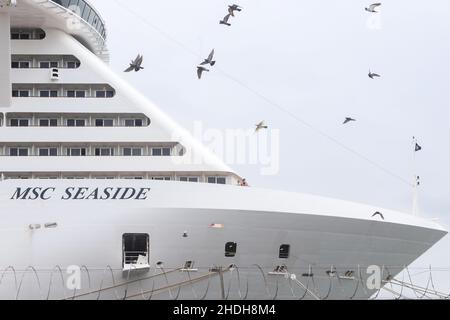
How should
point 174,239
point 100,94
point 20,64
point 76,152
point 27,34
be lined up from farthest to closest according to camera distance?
point 27,34 < point 20,64 < point 100,94 < point 76,152 < point 174,239

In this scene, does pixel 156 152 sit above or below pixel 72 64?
below

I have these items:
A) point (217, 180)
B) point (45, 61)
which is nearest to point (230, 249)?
point (217, 180)

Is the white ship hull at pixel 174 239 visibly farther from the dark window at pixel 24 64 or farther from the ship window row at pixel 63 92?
the dark window at pixel 24 64

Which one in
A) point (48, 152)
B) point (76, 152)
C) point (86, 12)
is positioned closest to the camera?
point (48, 152)

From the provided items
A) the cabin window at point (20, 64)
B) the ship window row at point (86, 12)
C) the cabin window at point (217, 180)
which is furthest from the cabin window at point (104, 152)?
the ship window row at point (86, 12)

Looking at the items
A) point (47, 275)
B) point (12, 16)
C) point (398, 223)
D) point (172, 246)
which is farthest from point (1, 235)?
point (398, 223)

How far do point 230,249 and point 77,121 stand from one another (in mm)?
7920

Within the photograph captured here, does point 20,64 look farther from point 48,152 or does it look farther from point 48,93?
point 48,152

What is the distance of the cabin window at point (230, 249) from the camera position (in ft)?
105

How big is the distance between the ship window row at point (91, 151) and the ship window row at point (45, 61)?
11.4 ft

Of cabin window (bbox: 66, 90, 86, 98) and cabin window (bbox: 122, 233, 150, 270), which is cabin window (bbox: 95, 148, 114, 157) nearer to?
cabin window (bbox: 66, 90, 86, 98)

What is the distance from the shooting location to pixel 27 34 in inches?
1515

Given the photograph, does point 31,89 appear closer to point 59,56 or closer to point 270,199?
point 59,56

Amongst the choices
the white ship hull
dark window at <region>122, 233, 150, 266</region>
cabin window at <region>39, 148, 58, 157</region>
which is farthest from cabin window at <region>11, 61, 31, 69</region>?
dark window at <region>122, 233, 150, 266</region>
